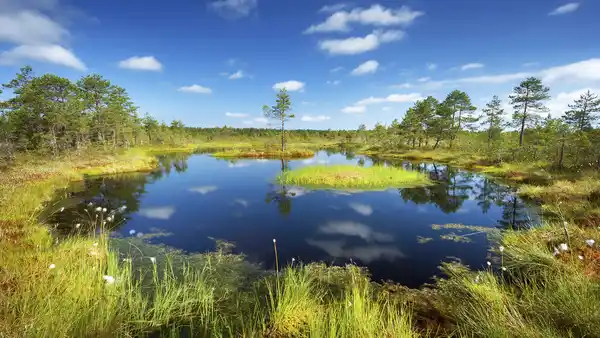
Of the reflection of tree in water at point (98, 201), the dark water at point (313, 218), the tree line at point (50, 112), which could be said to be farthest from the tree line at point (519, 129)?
Result: the tree line at point (50, 112)

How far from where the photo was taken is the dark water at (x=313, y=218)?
34.9 ft

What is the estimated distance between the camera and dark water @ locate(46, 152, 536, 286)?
34.9 ft

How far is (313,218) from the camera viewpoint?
1536cm

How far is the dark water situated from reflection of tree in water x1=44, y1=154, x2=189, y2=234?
7cm

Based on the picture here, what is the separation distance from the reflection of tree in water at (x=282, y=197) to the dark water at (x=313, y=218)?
7cm

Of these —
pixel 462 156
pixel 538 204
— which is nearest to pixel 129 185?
pixel 538 204

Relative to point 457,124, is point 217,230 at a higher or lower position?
lower

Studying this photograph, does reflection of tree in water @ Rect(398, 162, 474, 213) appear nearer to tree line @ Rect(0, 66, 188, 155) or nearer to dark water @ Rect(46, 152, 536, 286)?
dark water @ Rect(46, 152, 536, 286)

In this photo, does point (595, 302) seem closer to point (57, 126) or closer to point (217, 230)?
point (217, 230)

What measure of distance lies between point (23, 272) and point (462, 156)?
1993 inches

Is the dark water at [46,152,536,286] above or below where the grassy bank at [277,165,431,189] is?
below

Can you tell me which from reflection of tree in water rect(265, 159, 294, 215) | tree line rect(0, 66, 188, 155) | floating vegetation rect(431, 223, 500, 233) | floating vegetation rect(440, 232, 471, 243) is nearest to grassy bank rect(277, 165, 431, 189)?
reflection of tree in water rect(265, 159, 294, 215)

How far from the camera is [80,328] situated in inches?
175

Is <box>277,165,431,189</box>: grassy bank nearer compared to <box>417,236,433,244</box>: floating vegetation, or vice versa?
<box>417,236,433,244</box>: floating vegetation
